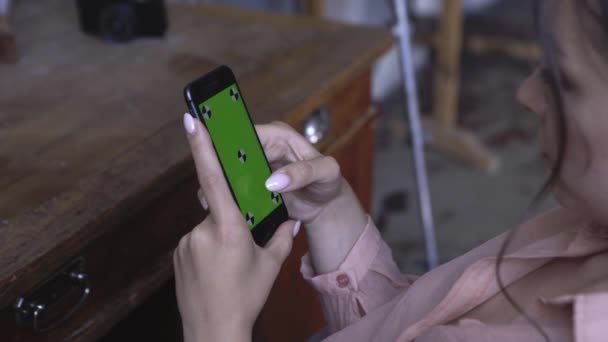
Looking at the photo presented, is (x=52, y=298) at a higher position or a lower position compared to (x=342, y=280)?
higher

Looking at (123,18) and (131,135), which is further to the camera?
(123,18)

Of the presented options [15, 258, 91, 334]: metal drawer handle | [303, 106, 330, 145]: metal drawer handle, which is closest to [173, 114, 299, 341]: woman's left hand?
[15, 258, 91, 334]: metal drawer handle

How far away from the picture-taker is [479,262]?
0.70 meters

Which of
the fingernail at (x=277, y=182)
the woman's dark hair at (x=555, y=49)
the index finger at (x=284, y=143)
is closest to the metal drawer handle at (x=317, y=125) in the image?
the index finger at (x=284, y=143)

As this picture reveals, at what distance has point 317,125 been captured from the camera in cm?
108

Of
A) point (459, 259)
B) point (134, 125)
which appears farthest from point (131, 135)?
point (459, 259)

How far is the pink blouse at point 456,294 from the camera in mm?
604

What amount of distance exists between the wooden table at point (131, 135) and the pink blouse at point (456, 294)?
194 millimetres

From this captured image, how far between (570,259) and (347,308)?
25 cm

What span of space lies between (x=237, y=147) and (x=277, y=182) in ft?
0.18

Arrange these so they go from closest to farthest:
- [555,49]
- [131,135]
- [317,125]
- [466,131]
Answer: [555,49] → [131,135] → [317,125] → [466,131]

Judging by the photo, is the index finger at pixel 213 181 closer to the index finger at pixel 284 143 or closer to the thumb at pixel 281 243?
the thumb at pixel 281 243

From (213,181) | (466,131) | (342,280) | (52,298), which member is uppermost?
(213,181)

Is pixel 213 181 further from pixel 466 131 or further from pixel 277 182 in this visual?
pixel 466 131
